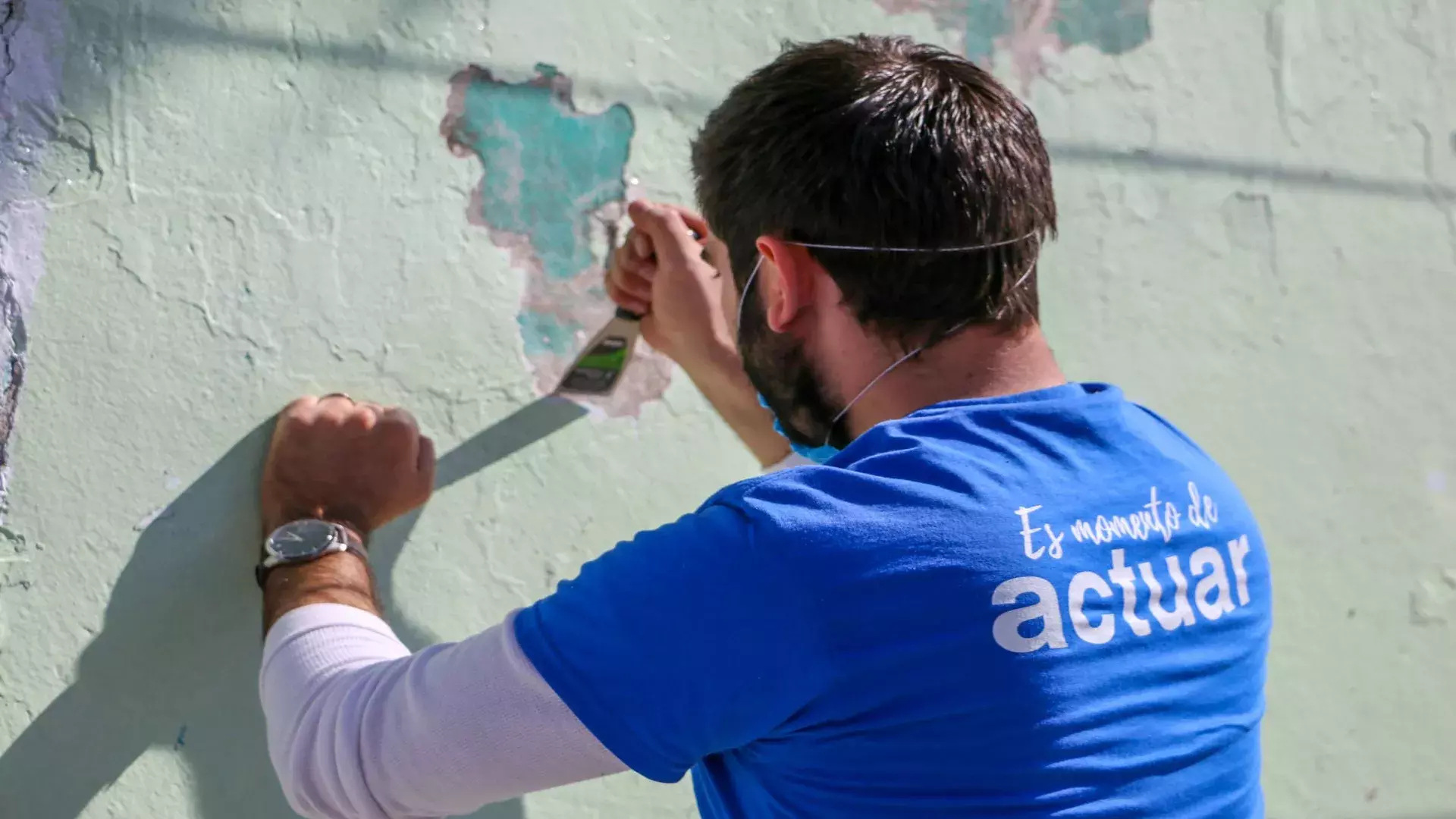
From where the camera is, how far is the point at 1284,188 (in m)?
2.02

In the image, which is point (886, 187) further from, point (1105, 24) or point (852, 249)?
point (1105, 24)

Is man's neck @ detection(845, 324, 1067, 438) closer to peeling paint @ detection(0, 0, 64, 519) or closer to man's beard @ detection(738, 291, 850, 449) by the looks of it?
man's beard @ detection(738, 291, 850, 449)

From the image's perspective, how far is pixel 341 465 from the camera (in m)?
1.38

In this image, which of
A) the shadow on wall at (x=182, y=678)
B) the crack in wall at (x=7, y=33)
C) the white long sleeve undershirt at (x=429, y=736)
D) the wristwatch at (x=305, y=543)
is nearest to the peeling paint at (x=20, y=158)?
the crack in wall at (x=7, y=33)

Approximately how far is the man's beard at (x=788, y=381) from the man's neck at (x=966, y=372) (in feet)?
0.31

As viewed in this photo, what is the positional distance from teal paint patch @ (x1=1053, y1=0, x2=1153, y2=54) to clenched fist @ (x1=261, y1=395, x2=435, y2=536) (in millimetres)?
1190

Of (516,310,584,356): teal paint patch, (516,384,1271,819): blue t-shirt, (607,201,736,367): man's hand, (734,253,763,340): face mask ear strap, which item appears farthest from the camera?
(516,310,584,356): teal paint patch

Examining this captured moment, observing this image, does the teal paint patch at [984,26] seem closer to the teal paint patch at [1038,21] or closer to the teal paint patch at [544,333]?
the teal paint patch at [1038,21]

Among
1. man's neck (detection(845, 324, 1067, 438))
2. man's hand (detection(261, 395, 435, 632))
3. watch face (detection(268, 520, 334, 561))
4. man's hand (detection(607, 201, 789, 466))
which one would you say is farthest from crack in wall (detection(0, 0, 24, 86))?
man's neck (detection(845, 324, 1067, 438))

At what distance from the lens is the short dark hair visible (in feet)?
3.48

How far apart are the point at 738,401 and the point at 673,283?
179mm

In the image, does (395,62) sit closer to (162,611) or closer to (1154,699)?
(162,611)

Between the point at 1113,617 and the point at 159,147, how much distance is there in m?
1.15

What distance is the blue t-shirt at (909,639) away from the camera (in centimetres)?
93
